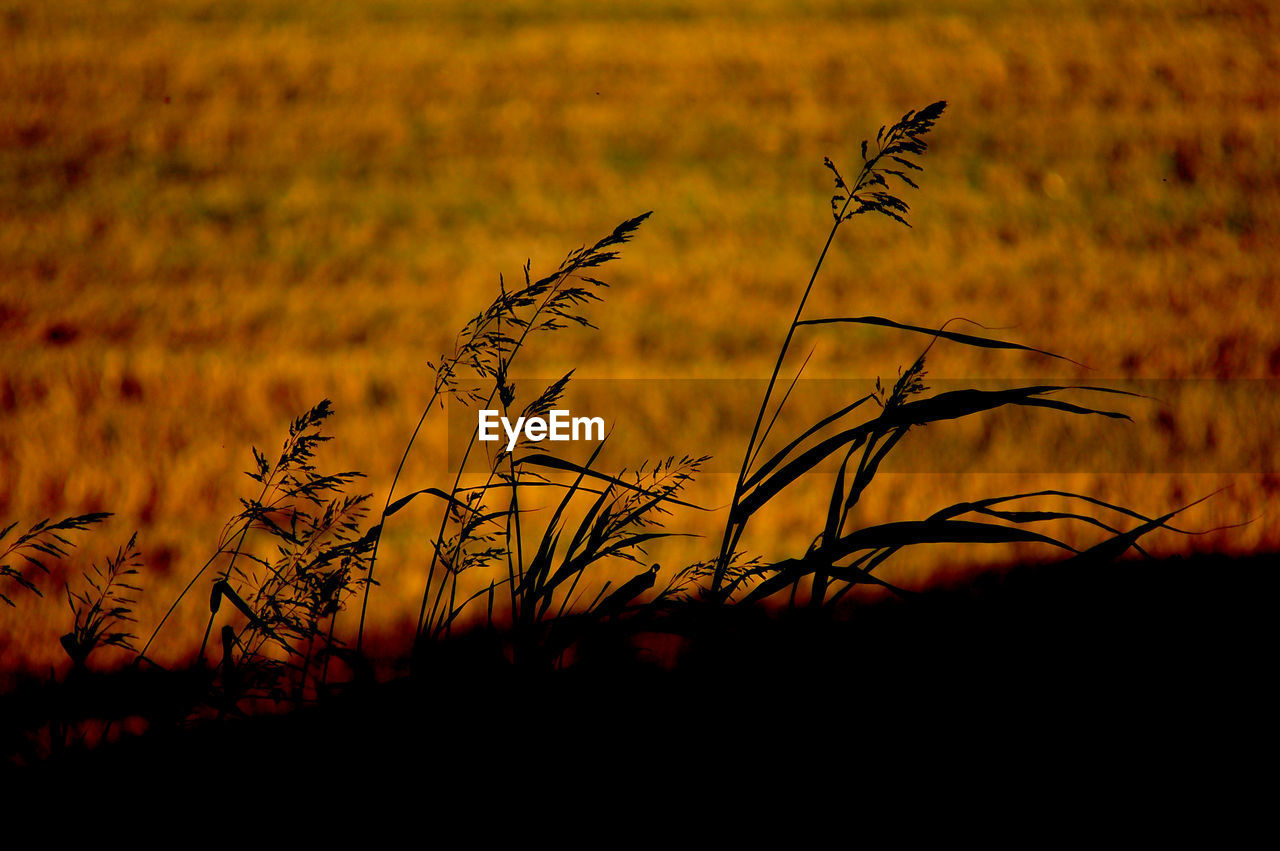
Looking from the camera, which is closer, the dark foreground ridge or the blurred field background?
the dark foreground ridge

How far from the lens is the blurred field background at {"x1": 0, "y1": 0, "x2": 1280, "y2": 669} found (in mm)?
1802

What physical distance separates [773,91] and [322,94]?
1.11 meters

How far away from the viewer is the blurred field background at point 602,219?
1.80m

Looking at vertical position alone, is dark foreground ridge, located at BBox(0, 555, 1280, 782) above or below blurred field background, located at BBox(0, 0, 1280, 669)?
below

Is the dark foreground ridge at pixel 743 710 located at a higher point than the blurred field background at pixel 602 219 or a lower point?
lower

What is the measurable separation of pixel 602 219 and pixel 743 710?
1448 mm

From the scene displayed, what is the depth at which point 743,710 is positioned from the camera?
788 millimetres

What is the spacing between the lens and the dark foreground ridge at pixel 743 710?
767 mm

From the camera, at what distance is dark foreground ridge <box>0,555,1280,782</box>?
77cm

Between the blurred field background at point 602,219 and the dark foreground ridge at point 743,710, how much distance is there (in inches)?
28.5

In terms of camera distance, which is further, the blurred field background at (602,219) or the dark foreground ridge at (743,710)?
the blurred field background at (602,219)

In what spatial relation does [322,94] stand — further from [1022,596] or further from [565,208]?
[1022,596]

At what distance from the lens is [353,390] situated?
1.86 meters

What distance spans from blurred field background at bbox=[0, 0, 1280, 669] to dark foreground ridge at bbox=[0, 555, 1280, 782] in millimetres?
725
